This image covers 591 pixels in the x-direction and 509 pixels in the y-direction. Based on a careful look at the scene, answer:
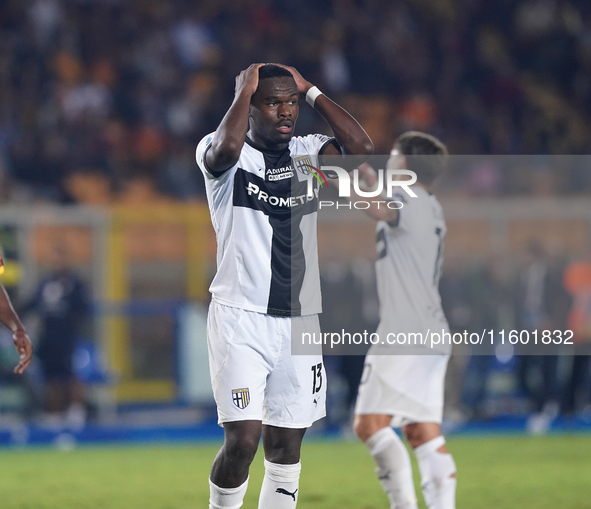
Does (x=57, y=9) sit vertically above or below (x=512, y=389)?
above

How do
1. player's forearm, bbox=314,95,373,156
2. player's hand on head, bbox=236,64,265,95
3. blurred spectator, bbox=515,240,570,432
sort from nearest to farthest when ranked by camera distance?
player's hand on head, bbox=236,64,265,95 → player's forearm, bbox=314,95,373,156 → blurred spectator, bbox=515,240,570,432

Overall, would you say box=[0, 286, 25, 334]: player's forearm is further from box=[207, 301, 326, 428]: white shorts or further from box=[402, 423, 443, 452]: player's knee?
box=[402, 423, 443, 452]: player's knee

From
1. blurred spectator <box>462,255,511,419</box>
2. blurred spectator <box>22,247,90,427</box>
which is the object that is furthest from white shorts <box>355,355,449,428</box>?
blurred spectator <box>22,247,90,427</box>

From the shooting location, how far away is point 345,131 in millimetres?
4523

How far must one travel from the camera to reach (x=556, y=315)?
10.6 m

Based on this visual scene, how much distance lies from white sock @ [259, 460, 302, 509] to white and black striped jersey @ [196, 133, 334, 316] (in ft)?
2.33

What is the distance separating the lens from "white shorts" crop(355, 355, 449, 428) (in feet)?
16.3

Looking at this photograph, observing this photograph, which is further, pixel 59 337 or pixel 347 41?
pixel 347 41

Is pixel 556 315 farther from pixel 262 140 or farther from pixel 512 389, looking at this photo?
pixel 262 140

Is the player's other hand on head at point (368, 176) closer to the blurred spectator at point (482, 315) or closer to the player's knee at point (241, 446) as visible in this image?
the player's knee at point (241, 446)

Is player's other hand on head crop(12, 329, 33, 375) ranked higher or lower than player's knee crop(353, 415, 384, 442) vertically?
higher

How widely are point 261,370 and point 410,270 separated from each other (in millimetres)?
1187

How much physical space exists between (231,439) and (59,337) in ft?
22.5

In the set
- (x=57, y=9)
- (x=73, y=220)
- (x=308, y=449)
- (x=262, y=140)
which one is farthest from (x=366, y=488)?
(x=57, y=9)
